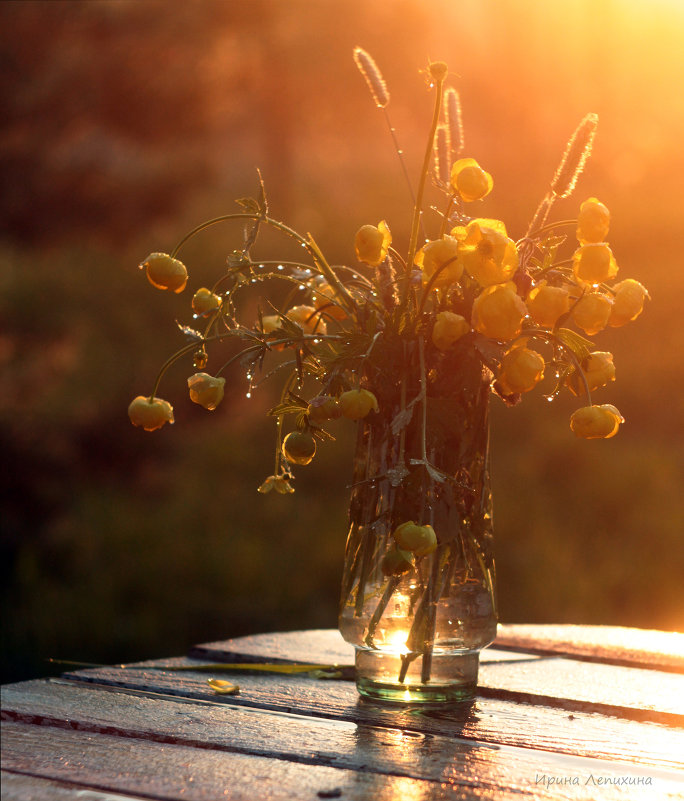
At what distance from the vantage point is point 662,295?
3.94m

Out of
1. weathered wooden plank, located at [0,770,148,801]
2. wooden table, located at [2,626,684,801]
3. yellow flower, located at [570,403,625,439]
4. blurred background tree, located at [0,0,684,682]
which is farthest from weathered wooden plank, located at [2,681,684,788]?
blurred background tree, located at [0,0,684,682]

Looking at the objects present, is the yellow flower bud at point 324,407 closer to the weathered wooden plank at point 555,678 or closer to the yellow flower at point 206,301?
the yellow flower at point 206,301

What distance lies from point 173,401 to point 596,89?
2410 millimetres

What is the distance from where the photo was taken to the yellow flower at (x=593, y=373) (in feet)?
2.43

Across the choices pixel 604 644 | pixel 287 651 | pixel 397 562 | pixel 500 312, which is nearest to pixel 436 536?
pixel 397 562

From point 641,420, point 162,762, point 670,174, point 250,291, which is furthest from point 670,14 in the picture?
point 162,762

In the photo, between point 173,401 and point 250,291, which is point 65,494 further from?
point 250,291

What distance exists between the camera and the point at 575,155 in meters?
0.72

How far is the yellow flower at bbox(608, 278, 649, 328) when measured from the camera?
722 millimetres

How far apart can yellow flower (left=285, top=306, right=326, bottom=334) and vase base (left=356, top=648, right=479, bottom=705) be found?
0.26 meters

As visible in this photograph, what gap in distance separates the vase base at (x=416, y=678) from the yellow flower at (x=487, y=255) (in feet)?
0.92

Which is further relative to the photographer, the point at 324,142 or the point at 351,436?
the point at 324,142

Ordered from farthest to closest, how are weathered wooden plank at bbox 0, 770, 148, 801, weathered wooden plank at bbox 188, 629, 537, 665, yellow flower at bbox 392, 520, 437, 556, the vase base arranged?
weathered wooden plank at bbox 188, 629, 537, 665 < the vase base < yellow flower at bbox 392, 520, 437, 556 < weathered wooden plank at bbox 0, 770, 148, 801

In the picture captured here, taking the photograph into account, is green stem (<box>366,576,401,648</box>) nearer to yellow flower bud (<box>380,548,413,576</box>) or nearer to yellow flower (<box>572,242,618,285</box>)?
yellow flower bud (<box>380,548,413,576</box>)
